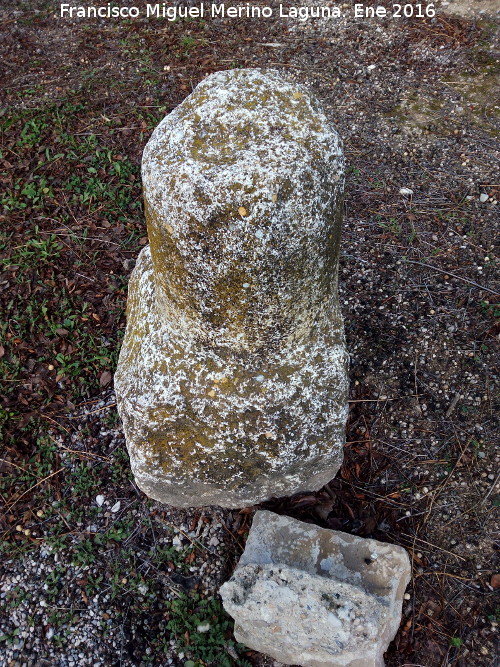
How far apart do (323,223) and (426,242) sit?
217 centimetres

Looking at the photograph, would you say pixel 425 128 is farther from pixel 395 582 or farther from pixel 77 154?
pixel 395 582

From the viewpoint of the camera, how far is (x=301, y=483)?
2342 millimetres

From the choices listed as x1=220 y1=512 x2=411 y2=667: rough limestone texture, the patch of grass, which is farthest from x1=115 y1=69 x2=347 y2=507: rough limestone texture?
the patch of grass

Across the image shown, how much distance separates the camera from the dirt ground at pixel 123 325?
8.45ft

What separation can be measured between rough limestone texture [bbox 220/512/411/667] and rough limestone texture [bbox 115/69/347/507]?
24cm

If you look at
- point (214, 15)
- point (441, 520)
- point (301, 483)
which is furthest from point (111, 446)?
point (214, 15)

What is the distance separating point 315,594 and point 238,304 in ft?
4.26

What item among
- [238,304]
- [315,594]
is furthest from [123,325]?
[315,594]

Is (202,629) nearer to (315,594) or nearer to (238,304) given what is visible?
(315,594)

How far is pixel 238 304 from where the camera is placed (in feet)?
5.72

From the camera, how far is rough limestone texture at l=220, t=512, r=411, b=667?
2105 mm

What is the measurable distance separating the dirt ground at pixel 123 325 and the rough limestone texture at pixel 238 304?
21.9 inches

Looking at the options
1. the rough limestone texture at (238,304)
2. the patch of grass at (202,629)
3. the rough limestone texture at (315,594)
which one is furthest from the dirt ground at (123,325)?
the rough limestone texture at (238,304)

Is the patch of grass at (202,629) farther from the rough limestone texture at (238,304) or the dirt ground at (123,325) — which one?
the rough limestone texture at (238,304)
